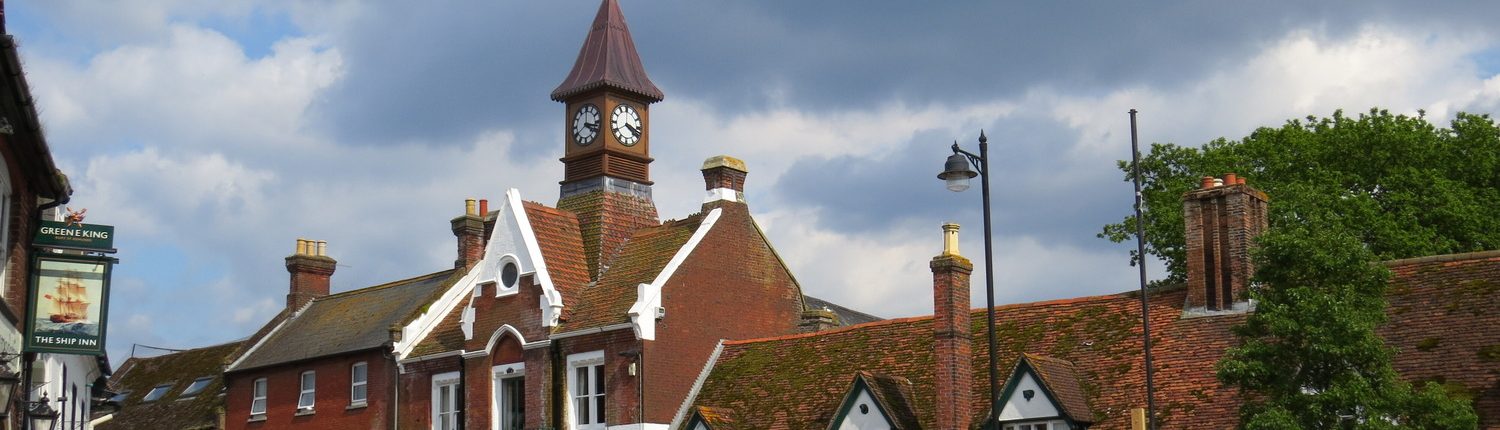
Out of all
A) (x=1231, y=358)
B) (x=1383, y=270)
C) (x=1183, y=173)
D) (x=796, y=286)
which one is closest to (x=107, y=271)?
(x=1231, y=358)

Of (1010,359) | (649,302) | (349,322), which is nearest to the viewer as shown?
(1010,359)

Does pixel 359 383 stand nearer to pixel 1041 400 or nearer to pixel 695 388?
pixel 695 388

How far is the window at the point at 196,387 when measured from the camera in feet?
182

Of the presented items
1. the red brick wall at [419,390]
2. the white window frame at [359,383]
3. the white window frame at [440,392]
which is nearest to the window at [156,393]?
the white window frame at [359,383]

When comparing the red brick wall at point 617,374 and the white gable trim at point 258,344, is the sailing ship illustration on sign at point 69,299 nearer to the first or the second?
the red brick wall at point 617,374

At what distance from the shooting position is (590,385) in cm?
4144

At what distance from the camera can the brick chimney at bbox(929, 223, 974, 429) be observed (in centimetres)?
3369

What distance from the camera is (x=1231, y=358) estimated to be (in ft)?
86.0

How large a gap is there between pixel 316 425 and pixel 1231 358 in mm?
29131

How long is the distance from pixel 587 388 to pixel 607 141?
7.43 metres

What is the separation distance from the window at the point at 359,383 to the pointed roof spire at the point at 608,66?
8910 mm

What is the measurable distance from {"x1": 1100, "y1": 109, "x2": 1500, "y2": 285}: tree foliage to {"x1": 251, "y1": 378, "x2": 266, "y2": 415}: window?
25.1m

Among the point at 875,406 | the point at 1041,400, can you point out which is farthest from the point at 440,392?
the point at 1041,400

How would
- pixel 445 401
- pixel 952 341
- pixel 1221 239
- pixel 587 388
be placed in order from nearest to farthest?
1. pixel 1221 239
2. pixel 952 341
3. pixel 587 388
4. pixel 445 401
